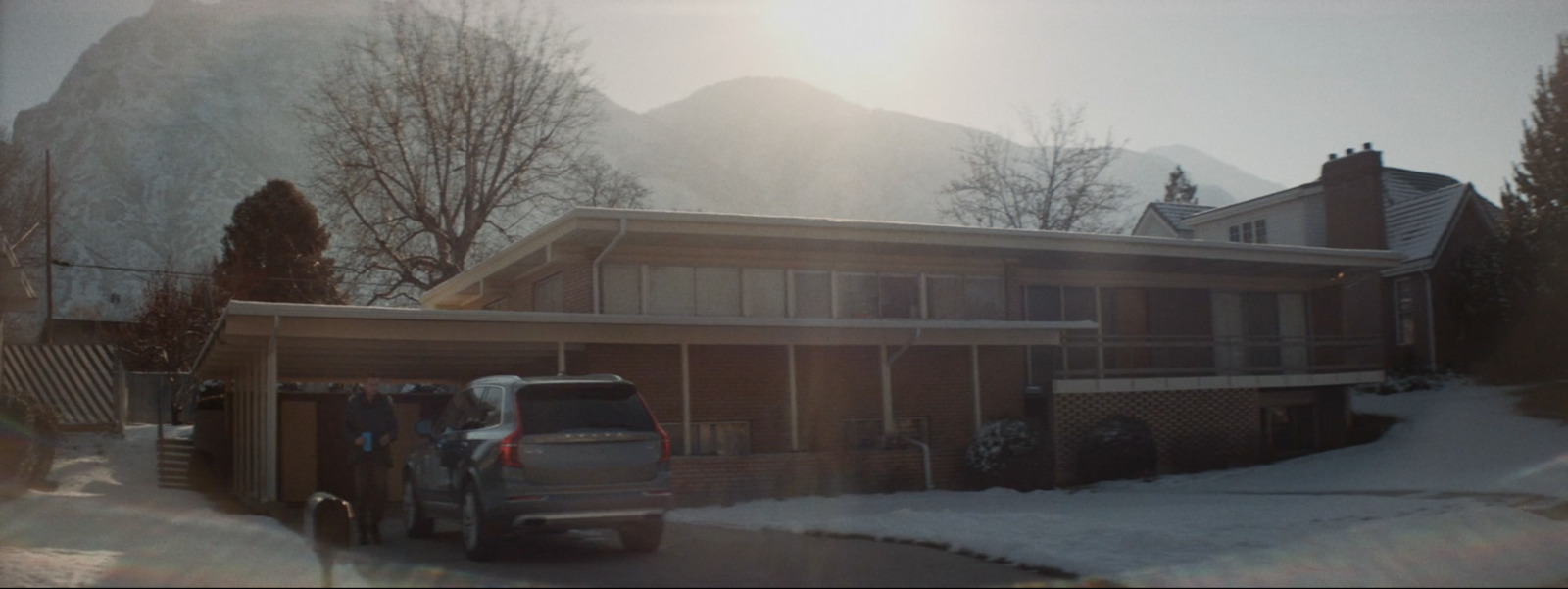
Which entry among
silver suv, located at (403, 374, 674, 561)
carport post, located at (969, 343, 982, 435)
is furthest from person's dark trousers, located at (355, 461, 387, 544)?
carport post, located at (969, 343, 982, 435)

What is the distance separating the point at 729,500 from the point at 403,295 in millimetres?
22714

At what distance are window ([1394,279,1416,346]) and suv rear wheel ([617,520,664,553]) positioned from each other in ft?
87.7

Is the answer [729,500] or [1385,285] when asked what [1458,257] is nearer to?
[1385,285]

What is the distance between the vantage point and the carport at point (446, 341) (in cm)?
1551

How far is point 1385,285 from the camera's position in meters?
33.3

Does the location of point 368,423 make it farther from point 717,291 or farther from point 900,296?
point 900,296

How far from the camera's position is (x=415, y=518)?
41.9 ft

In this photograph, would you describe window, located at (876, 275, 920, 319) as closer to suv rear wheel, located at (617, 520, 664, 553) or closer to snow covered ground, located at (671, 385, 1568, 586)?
snow covered ground, located at (671, 385, 1568, 586)

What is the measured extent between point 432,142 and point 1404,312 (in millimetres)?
26231

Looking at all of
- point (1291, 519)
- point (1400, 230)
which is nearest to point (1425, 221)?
point (1400, 230)

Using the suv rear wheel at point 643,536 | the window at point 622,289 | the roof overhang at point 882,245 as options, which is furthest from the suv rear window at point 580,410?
the window at point 622,289

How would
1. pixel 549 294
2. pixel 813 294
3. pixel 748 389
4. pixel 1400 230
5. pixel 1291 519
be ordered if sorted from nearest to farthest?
pixel 1291 519
pixel 748 389
pixel 813 294
pixel 549 294
pixel 1400 230

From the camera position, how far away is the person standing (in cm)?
1244

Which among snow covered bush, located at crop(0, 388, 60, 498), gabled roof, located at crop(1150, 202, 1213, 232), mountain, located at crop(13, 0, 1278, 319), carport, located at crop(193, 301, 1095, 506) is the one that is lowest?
snow covered bush, located at crop(0, 388, 60, 498)
